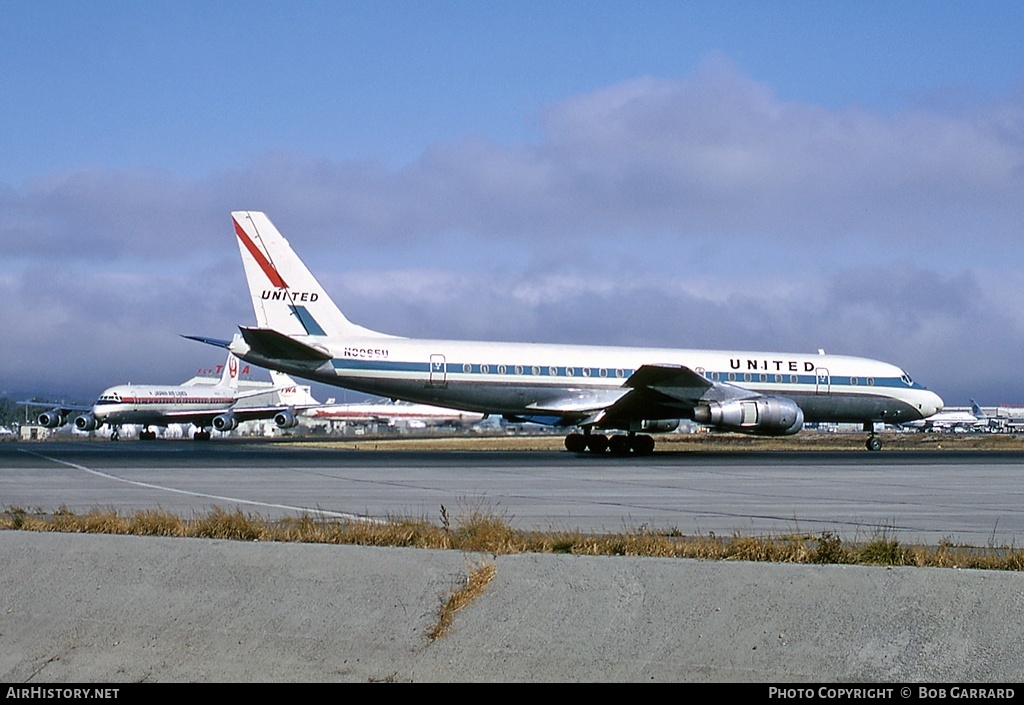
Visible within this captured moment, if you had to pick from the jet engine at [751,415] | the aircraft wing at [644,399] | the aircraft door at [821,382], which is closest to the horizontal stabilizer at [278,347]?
the aircraft wing at [644,399]

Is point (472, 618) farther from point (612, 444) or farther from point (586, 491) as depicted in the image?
point (612, 444)

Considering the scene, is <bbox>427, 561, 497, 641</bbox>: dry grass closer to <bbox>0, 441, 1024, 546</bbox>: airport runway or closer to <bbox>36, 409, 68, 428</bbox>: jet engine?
<bbox>0, 441, 1024, 546</bbox>: airport runway

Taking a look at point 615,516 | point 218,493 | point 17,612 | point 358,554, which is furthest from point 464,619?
point 218,493

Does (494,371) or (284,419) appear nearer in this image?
(494,371)

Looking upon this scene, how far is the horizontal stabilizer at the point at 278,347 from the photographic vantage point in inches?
1121

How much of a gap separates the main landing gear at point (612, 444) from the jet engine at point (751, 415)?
222 centimetres

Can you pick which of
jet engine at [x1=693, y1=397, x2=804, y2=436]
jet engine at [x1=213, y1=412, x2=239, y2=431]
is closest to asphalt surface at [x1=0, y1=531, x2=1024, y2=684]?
jet engine at [x1=693, y1=397, x2=804, y2=436]

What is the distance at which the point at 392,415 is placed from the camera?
13138 centimetres

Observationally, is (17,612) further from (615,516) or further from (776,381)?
(776,381)

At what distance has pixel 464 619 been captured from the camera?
6582 mm

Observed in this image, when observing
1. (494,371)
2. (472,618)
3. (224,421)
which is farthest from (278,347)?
(224,421)

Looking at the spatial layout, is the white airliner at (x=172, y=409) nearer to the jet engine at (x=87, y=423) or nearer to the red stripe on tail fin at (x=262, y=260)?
the jet engine at (x=87, y=423)

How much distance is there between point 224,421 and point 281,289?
39.0 metres
